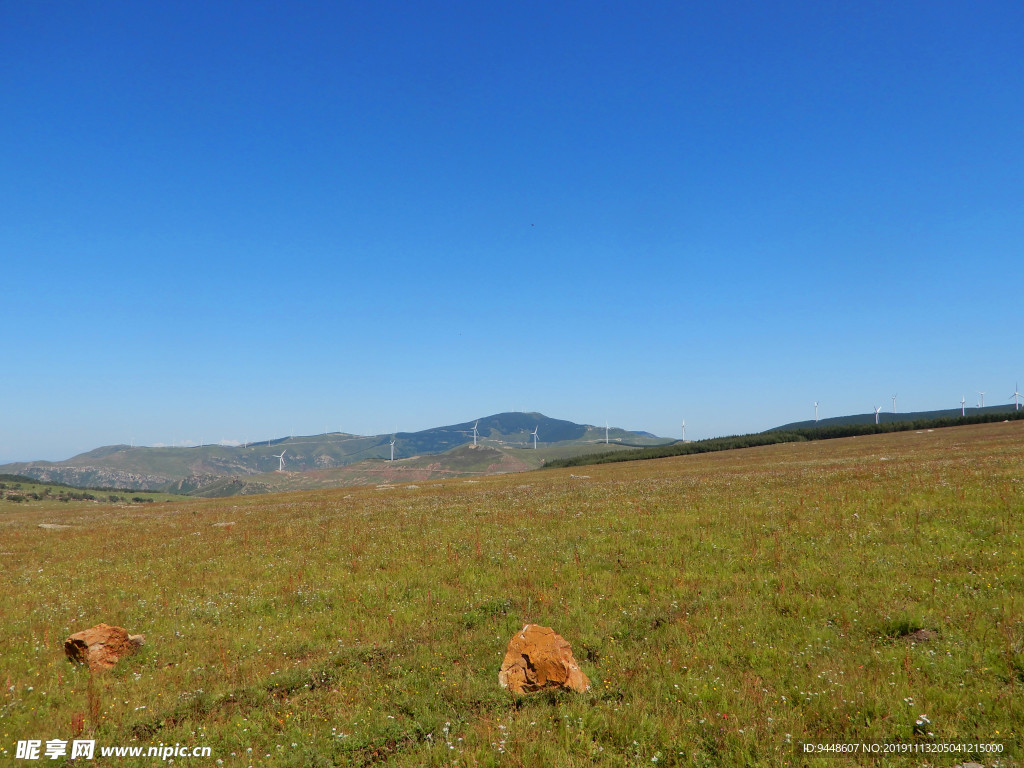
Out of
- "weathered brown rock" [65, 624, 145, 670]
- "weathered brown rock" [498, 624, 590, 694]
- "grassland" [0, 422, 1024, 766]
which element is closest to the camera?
"grassland" [0, 422, 1024, 766]

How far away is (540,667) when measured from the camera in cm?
1073

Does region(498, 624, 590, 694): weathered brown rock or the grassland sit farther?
region(498, 624, 590, 694): weathered brown rock

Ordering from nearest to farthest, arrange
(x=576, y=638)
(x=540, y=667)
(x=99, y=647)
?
(x=540, y=667) < (x=576, y=638) < (x=99, y=647)

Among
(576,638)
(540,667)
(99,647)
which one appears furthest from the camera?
(99,647)

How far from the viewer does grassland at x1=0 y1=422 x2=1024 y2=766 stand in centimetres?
896

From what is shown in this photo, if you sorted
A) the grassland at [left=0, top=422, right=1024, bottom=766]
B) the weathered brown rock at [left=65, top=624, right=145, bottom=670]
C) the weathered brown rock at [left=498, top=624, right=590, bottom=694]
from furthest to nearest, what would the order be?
the weathered brown rock at [left=65, top=624, right=145, bottom=670] → the weathered brown rock at [left=498, top=624, right=590, bottom=694] → the grassland at [left=0, top=422, right=1024, bottom=766]

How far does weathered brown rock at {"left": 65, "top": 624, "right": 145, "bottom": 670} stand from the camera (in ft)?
42.9

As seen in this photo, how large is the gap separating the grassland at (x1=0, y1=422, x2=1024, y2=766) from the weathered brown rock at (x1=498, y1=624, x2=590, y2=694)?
28 centimetres

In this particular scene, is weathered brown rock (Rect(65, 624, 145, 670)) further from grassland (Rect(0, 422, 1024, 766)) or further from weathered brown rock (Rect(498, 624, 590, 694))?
weathered brown rock (Rect(498, 624, 590, 694))

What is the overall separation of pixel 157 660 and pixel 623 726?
39.9 ft

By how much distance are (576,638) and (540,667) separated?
102 inches

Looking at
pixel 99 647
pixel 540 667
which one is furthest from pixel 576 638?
pixel 99 647

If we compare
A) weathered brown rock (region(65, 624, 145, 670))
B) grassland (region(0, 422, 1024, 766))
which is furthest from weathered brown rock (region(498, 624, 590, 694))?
weathered brown rock (region(65, 624, 145, 670))

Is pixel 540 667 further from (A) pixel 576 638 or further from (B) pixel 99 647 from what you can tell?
(B) pixel 99 647
